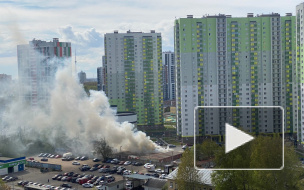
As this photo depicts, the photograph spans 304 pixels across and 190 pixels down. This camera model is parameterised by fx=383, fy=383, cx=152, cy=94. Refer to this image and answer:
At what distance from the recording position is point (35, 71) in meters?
43.1

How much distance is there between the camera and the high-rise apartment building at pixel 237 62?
1254 inches

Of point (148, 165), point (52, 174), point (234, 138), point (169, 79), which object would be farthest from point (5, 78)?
point (234, 138)

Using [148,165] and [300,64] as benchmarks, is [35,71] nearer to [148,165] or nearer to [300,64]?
[148,165]

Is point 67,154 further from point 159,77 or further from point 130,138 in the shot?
point 159,77

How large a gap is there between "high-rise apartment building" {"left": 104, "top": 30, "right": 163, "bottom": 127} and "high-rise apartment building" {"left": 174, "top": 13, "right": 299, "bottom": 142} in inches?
384

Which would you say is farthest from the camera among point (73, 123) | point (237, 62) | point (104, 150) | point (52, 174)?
point (73, 123)

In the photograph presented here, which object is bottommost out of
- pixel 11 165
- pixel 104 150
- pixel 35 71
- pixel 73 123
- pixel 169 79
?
pixel 11 165

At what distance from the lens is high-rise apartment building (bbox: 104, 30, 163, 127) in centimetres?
4156

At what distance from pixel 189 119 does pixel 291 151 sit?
1918 centimetres

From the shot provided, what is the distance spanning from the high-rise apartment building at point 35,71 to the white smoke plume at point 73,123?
4001 mm

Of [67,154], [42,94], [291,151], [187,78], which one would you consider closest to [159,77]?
[187,78]

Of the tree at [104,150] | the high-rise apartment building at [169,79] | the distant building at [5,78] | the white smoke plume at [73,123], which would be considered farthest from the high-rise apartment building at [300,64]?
the high-rise apartment building at [169,79]

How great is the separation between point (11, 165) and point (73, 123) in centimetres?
853

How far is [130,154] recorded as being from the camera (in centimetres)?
2966
